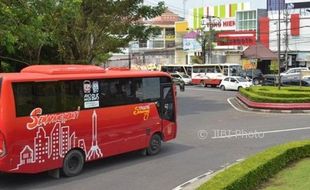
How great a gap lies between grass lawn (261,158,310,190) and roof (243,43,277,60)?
53.4 meters

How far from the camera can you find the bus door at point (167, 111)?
49.0 ft

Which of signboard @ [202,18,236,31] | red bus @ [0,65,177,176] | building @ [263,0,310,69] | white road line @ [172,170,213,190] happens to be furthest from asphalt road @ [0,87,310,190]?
signboard @ [202,18,236,31]

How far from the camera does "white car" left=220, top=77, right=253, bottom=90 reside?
50.2 meters

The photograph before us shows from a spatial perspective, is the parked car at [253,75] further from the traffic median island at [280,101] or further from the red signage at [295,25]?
the traffic median island at [280,101]

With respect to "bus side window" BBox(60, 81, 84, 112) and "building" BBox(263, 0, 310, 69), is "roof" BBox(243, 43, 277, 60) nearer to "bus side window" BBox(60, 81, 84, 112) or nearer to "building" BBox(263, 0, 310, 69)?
"building" BBox(263, 0, 310, 69)

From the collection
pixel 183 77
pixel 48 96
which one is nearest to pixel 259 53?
pixel 183 77

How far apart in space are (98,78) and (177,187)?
3.57 m

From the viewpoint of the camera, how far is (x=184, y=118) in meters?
24.4

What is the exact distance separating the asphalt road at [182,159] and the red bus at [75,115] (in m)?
0.44

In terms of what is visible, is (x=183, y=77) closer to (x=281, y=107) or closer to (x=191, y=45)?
(x=191, y=45)

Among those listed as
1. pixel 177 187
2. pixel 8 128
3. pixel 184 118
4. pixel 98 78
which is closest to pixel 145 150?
pixel 98 78

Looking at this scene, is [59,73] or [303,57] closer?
[59,73]

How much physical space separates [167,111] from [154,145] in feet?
3.66

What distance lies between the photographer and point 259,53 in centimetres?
6431
